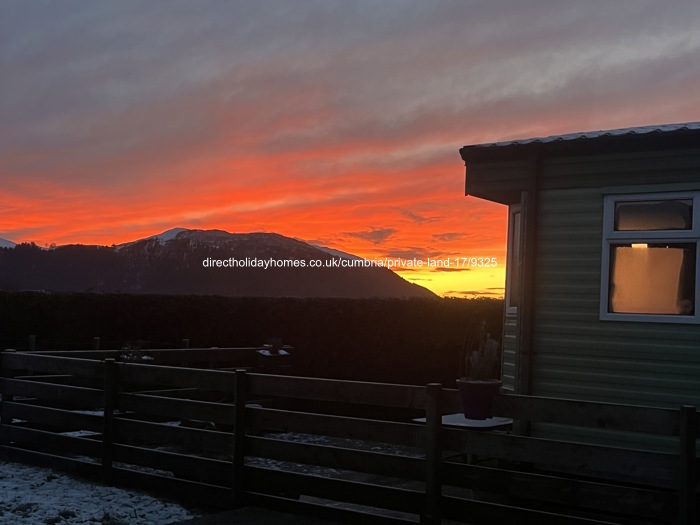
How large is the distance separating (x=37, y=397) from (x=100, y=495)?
86.0 inches

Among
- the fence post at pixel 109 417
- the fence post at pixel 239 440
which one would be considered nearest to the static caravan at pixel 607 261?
the fence post at pixel 239 440

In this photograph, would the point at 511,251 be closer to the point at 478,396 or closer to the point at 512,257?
the point at 512,257

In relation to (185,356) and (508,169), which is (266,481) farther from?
(185,356)

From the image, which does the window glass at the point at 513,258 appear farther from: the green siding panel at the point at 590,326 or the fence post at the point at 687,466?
the fence post at the point at 687,466

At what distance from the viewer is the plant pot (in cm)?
564

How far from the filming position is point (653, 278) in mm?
7922

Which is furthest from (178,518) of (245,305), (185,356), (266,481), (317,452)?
(245,305)

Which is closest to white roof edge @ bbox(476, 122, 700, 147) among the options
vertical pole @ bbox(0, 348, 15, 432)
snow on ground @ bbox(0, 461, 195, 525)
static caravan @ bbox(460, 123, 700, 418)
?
static caravan @ bbox(460, 123, 700, 418)

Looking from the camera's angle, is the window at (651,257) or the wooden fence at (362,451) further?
the window at (651,257)

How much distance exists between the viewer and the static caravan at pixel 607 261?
771cm

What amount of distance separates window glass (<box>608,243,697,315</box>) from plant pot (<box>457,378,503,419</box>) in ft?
9.54

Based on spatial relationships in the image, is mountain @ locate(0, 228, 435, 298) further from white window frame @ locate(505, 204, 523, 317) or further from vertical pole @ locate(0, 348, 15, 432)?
vertical pole @ locate(0, 348, 15, 432)

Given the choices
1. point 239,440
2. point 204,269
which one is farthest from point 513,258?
point 204,269

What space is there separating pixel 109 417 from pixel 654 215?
225 inches
